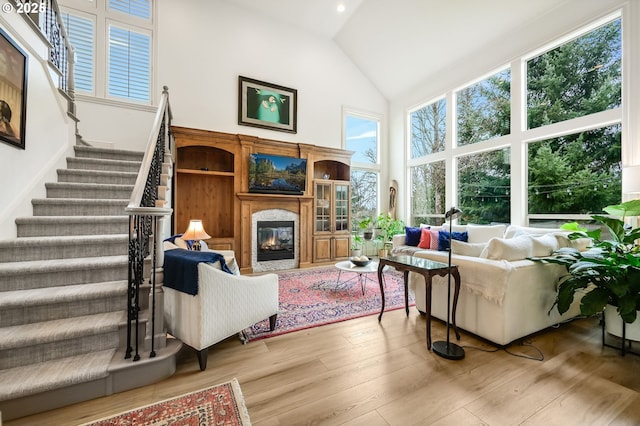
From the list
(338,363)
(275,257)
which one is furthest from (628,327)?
(275,257)

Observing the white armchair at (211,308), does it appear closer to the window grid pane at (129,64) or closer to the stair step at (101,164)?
the stair step at (101,164)

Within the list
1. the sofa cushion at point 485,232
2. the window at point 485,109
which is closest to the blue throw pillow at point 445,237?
the sofa cushion at point 485,232

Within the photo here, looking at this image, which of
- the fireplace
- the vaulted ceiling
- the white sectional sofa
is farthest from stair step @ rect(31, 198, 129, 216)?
the vaulted ceiling

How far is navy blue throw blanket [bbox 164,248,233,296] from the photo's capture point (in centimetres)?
189

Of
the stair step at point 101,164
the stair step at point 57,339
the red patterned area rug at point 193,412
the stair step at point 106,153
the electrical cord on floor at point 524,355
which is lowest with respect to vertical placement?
the red patterned area rug at point 193,412

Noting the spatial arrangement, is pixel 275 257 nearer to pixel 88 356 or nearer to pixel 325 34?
pixel 88 356

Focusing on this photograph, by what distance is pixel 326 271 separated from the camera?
16.8 feet

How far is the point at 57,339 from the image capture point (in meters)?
1.74

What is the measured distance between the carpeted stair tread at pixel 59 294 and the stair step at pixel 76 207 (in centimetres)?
102

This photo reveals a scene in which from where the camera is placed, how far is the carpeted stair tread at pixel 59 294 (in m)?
1.82

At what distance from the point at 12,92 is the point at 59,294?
188 cm

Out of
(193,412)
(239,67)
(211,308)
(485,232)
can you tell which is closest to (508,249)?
(485,232)

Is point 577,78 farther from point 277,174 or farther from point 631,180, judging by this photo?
point 277,174

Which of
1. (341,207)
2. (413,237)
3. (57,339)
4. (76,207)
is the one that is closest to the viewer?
(57,339)
